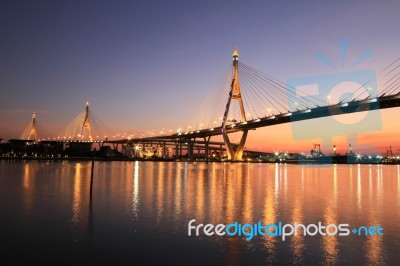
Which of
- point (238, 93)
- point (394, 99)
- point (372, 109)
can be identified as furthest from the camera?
point (238, 93)

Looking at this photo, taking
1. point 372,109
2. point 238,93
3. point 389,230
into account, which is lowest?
point 389,230

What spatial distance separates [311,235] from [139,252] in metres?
5.09

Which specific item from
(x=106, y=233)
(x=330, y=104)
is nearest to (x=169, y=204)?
(x=106, y=233)

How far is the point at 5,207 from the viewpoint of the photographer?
16078mm

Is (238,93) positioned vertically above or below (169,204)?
above

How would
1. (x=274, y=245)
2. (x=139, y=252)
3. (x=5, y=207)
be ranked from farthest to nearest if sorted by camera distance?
(x=5, y=207)
(x=274, y=245)
(x=139, y=252)

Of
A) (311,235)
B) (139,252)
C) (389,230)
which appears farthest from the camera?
(389,230)

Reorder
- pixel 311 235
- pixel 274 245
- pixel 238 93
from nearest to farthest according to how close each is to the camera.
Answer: pixel 274 245, pixel 311 235, pixel 238 93

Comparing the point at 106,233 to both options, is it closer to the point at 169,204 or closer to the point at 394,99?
the point at 169,204

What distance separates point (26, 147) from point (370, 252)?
16280 cm

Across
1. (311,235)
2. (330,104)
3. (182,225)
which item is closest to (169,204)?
(182,225)

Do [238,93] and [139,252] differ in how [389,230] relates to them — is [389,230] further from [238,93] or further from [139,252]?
[238,93]

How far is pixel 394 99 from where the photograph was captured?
4269cm

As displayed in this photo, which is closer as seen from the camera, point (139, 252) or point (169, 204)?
point (139, 252)
